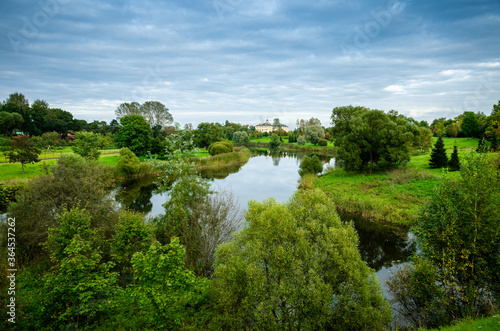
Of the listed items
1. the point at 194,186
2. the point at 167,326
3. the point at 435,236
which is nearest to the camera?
the point at 167,326

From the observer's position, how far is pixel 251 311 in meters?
10.0

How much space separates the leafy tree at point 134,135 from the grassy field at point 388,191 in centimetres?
4323

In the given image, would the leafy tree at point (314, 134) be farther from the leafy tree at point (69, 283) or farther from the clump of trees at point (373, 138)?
the leafy tree at point (69, 283)

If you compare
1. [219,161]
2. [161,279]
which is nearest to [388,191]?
[161,279]

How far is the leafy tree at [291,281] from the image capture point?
9695 mm

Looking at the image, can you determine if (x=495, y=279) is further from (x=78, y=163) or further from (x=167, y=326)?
(x=78, y=163)

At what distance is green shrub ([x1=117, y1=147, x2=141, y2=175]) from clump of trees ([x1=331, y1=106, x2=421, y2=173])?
37.8 m

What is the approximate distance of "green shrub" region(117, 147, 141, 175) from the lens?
44.4m

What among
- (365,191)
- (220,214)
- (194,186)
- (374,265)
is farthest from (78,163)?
(365,191)

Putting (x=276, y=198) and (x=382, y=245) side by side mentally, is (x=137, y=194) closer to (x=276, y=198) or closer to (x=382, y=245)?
(x=276, y=198)

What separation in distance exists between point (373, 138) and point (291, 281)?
32913mm

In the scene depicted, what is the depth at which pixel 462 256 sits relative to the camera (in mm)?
11062

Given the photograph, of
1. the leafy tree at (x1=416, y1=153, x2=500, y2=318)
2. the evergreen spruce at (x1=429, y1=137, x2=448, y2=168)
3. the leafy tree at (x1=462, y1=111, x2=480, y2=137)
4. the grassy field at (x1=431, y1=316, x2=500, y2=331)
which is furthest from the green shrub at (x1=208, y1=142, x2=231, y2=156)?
the leafy tree at (x1=462, y1=111, x2=480, y2=137)

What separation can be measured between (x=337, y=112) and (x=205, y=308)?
3890cm
